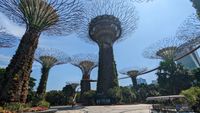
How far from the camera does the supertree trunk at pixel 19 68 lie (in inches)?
640

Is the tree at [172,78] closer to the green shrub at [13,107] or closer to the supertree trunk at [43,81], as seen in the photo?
the supertree trunk at [43,81]

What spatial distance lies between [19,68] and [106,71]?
30.0 metres

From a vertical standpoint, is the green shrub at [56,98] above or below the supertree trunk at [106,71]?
below

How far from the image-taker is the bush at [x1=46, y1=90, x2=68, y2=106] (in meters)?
51.0

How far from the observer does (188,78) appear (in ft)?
133

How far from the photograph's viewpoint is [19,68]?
56.8ft

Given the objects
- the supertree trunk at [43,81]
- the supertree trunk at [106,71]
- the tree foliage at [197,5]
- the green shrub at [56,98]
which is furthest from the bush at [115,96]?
the tree foliage at [197,5]

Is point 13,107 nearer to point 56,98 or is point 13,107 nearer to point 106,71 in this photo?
point 106,71

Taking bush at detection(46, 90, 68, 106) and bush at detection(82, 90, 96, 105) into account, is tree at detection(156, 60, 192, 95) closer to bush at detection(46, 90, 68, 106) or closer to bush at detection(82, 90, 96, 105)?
bush at detection(82, 90, 96, 105)

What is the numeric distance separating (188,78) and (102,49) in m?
18.1

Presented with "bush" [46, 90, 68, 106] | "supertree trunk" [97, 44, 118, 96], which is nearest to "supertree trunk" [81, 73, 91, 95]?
"bush" [46, 90, 68, 106]

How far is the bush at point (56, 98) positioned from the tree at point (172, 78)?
21679 mm

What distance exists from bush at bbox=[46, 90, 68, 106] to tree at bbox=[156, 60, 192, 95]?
21.7 meters

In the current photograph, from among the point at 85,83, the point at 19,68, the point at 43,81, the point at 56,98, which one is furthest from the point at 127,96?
the point at 19,68
